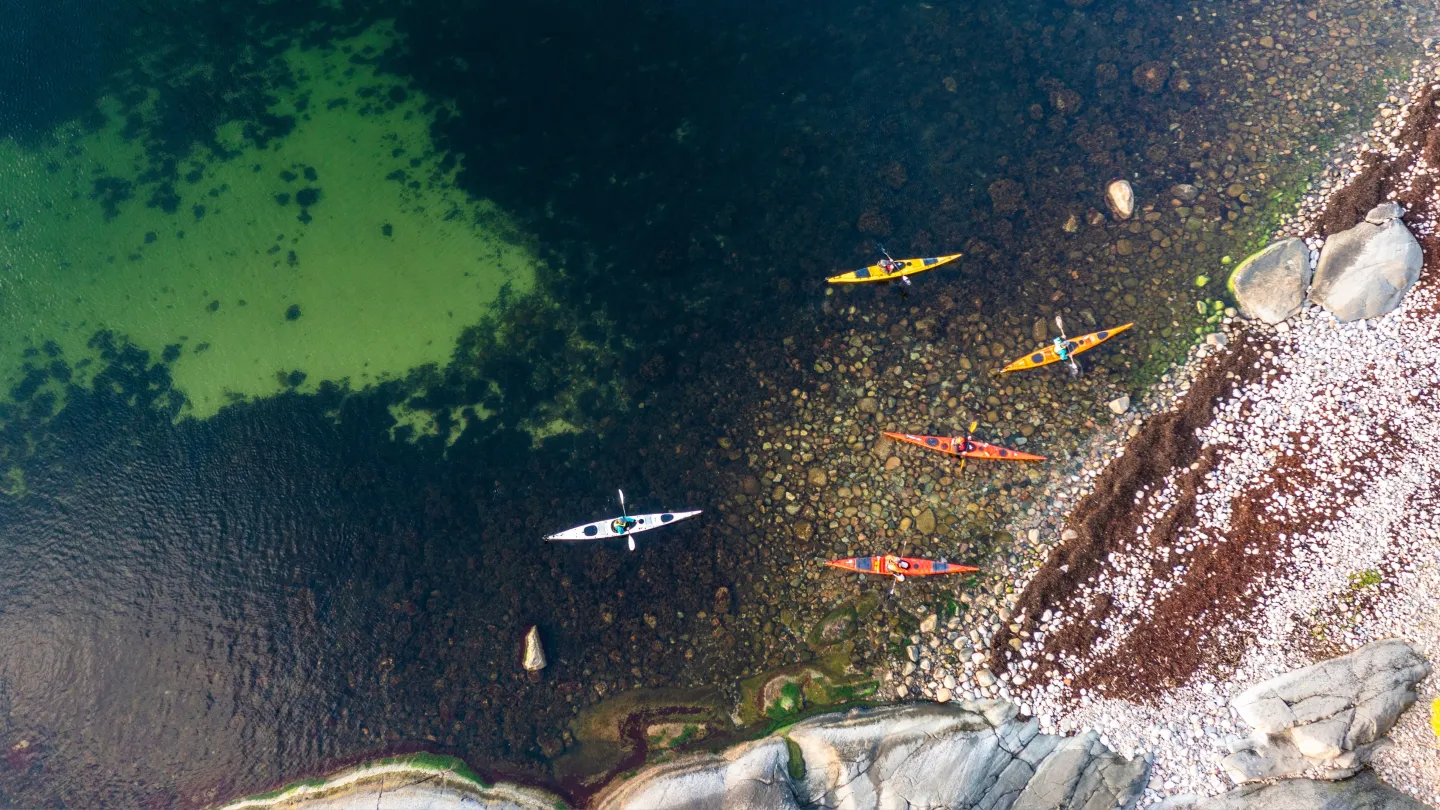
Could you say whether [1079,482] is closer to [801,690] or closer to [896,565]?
[896,565]

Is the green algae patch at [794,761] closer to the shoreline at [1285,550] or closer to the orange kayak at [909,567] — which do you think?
the orange kayak at [909,567]

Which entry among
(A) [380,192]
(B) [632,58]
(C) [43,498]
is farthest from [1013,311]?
(C) [43,498]

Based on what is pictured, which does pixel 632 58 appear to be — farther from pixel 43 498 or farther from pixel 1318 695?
pixel 1318 695

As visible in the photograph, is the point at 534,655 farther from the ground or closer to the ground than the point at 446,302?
closer to the ground

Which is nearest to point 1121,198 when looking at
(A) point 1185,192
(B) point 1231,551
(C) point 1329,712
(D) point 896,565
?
(A) point 1185,192

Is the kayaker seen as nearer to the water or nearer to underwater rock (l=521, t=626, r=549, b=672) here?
the water
